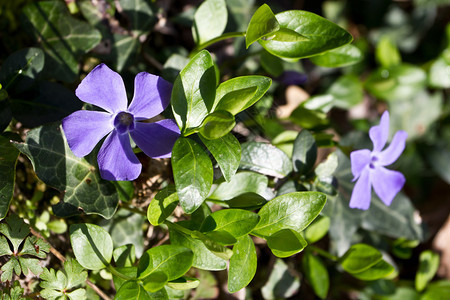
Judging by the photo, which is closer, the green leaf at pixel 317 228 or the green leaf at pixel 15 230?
the green leaf at pixel 15 230

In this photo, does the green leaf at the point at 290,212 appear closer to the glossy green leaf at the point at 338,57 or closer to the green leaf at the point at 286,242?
the green leaf at the point at 286,242

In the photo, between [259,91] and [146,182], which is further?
[146,182]

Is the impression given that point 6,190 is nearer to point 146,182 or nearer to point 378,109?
point 146,182

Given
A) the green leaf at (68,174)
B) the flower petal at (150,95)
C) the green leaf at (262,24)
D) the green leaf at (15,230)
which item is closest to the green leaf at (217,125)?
the flower petal at (150,95)

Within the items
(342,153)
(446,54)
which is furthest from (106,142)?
(446,54)

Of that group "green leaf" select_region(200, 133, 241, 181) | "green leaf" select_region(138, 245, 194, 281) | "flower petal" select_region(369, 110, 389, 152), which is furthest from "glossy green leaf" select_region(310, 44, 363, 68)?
"green leaf" select_region(138, 245, 194, 281)

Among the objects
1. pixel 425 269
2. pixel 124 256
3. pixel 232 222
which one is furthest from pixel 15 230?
pixel 425 269
